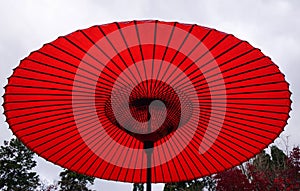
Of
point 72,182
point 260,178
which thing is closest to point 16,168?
point 72,182

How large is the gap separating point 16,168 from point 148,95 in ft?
88.7

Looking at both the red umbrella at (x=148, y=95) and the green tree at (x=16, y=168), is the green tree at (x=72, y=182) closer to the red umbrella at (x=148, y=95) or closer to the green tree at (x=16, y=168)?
the green tree at (x=16, y=168)

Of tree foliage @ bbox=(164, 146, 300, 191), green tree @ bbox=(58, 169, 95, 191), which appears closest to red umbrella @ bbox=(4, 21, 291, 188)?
tree foliage @ bbox=(164, 146, 300, 191)

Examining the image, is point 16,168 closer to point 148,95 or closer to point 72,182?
point 72,182

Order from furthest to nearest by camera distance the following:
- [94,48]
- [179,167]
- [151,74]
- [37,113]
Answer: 1. [179,167]
2. [37,113]
3. [151,74]
4. [94,48]

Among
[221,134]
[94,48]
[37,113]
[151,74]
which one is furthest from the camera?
[221,134]

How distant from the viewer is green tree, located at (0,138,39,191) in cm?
2584

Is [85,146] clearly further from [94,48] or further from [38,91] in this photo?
[94,48]

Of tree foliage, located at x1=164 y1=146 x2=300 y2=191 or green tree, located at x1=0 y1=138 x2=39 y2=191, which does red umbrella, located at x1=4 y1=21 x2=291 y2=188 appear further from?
green tree, located at x1=0 y1=138 x2=39 y2=191

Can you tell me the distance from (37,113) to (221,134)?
1.45m

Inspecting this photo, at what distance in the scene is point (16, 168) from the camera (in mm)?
26141

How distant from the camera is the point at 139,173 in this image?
2945mm

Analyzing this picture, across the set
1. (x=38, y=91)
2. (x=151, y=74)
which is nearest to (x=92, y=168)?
(x=38, y=91)

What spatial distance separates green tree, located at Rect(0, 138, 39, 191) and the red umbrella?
2586 centimetres
